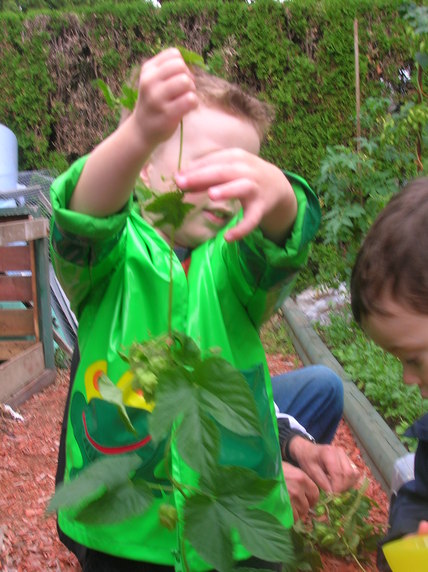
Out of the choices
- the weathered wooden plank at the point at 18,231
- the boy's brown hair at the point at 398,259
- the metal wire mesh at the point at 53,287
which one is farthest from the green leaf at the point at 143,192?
the metal wire mesh at the point at 53,287

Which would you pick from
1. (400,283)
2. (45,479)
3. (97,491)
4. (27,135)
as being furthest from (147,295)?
(27,135)

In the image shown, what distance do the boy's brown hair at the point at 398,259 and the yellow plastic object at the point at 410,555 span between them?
1.90ft

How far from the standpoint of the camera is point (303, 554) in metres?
1.37

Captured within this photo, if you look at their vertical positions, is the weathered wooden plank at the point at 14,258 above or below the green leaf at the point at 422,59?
below

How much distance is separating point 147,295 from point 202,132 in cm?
39

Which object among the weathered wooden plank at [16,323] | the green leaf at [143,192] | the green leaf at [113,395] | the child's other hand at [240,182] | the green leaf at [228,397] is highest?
the child's other hand at [240,182]

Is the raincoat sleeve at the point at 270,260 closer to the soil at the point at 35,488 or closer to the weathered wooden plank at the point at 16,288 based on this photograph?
the soil at the point at 35,488

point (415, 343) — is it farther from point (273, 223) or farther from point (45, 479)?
point (45, 479)

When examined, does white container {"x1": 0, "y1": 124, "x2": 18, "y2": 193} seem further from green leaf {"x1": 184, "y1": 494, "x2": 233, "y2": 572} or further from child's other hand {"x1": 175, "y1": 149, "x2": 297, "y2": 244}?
green leaf {"x1": 184, "y1": 494, "x2": 233, "y2": 572}

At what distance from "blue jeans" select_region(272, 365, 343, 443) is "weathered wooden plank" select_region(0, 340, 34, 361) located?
2255 mm

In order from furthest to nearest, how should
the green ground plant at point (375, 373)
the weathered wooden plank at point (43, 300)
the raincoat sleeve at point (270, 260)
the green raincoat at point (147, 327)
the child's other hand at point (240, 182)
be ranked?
1. the weathered wooden plank at point (43, 300)
2. the green ground plant at point (375, 373)
3. the green raincoat at point (147, 327)
4. the raincoat sleeve at point (270, 260)
5. the child's other hand at point (240, 182)

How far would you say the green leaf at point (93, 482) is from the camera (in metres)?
0.67

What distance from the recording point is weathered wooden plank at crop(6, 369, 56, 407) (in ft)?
11.3

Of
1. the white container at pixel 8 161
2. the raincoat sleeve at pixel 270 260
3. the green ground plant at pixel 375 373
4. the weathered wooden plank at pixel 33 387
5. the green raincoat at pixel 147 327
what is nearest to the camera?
the raincoat sleeve at pixel 270 260
